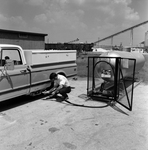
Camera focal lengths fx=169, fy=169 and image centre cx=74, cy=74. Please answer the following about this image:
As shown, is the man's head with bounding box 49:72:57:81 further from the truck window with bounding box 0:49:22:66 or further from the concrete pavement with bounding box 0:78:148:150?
the truck window with bounding box 0:49:22:66

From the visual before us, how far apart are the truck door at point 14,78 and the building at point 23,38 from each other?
12.4 m

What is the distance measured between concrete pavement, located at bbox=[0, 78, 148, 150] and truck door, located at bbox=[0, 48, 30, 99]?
631mm

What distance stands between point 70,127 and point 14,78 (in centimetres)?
238

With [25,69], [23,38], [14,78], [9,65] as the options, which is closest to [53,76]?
[25,69]

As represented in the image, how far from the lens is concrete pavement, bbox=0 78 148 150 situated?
11.6ft

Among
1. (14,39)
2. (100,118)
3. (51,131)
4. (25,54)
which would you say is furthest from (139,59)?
(14,39)

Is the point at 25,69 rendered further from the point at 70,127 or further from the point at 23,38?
the point at 23,38

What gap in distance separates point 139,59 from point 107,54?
115 inches

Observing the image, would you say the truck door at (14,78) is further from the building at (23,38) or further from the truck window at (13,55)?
the building at (23,38)

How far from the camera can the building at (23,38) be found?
1722 cm

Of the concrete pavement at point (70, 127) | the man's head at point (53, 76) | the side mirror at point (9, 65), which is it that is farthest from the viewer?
the man's head at point (53, 76)

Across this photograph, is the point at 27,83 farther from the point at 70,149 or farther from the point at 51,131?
the point at 70,149

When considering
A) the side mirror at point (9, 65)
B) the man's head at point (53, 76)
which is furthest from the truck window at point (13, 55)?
the man's head at point (53, 76)

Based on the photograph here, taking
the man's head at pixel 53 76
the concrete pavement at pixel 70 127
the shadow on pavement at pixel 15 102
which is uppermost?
the man's head at pixel 53 76
